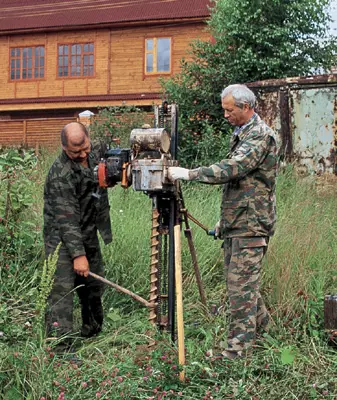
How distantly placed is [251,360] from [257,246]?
788mm

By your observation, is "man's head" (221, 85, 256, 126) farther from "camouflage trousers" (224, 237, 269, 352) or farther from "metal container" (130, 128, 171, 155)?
"camouflage trousers" (224, 237, 269, 352)

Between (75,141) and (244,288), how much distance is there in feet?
5.48

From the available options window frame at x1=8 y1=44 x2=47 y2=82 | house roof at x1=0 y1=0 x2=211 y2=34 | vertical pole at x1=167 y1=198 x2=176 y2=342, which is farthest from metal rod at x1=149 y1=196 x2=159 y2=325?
window frame at x1=8 y1=44 x2=47 y2=82

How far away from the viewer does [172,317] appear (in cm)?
522

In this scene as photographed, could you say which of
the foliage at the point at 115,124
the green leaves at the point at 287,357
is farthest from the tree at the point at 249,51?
the green leaves at the point at 287,357

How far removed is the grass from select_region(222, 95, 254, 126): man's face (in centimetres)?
161

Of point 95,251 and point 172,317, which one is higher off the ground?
point 95,251

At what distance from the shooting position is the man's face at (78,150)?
5.43m

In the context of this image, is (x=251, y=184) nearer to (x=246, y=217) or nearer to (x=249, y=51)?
(x=246, y=217)

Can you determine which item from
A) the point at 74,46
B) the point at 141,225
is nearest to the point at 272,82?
the point at 141,225

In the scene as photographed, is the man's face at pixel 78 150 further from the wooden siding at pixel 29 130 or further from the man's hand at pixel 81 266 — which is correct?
the wooden siding at pixel 29 130

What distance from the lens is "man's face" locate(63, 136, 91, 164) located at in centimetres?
543

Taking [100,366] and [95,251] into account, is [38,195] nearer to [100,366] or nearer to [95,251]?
[95,251]

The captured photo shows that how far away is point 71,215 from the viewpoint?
5.43 m
